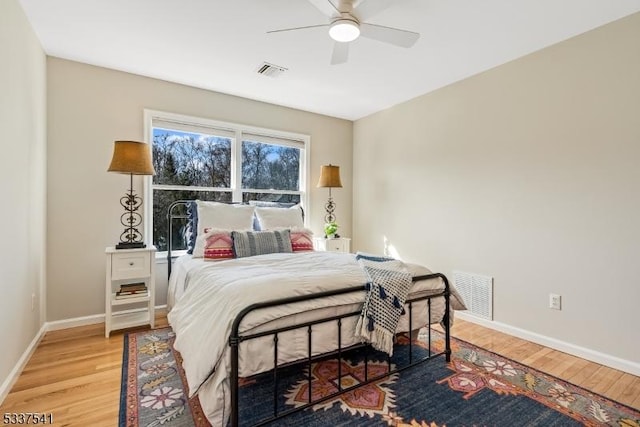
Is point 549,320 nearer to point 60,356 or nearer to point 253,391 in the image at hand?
point 253,391

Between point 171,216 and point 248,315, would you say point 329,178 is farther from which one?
point 248,315

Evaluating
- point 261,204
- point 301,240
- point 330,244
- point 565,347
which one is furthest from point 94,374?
point 565,347

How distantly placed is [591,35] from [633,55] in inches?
13.5

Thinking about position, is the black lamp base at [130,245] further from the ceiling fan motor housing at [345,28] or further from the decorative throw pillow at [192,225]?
the ceiling fan motor housing at [345,28]

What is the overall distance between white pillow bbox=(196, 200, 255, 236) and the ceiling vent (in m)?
1.40

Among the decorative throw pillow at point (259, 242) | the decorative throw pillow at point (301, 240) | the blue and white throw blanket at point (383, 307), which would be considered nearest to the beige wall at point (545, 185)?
the decorative throw pillow at point (301, 240)

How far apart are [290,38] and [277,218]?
1.77 m

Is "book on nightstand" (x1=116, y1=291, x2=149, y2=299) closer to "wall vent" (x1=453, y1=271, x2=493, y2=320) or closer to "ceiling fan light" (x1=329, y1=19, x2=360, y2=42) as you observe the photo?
"ceiling fan light" (x1=329, y1=19, x2=360, y2=42)

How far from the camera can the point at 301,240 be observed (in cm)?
326

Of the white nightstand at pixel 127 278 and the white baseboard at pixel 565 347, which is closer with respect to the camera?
the white baseboard at pixel 565 347

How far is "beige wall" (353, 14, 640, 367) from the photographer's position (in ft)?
7.62

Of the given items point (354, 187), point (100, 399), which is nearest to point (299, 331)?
point (100, 399)

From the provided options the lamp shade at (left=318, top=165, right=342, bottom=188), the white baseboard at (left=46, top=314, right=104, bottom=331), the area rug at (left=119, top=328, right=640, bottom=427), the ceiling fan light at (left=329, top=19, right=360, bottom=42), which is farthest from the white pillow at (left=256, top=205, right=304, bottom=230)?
the ceiling fan light at (left=329, top=19, right=360, bottom=42)

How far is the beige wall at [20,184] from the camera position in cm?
196
